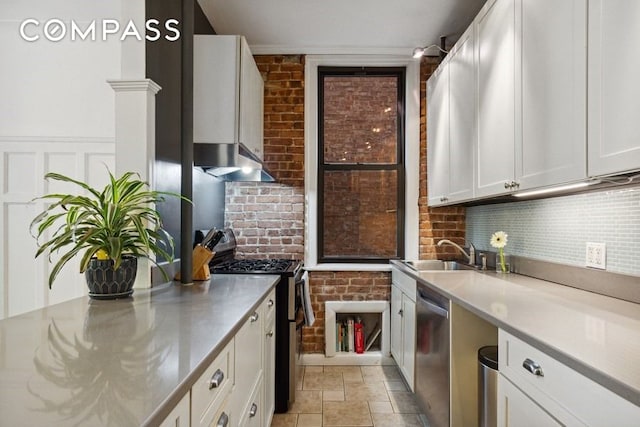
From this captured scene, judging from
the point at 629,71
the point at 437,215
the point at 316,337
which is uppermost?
the point at 629,71

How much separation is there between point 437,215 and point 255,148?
1692mm

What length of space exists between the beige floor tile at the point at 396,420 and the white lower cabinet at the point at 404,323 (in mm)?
179

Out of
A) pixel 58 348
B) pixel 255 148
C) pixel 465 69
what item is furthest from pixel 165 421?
pixel 465 69

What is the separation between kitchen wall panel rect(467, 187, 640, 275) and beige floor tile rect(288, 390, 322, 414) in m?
1.65

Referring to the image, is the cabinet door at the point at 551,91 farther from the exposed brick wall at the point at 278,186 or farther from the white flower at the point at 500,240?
the exposed brick wall at the point at 278,186

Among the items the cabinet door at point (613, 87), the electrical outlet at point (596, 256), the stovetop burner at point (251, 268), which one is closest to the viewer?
the cabinet door at point (613, 87)

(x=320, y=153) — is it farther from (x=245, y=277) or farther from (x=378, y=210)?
(x=245, y=277)

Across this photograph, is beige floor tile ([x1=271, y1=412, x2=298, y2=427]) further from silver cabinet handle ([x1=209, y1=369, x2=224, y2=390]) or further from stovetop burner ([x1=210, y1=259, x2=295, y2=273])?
silver cabinet handle ([x1=209, y1=369, x2=224, y2=390])

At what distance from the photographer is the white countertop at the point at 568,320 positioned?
3.12 feet

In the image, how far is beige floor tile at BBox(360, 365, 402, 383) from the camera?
10.7 ft

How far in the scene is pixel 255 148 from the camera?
9.63ft

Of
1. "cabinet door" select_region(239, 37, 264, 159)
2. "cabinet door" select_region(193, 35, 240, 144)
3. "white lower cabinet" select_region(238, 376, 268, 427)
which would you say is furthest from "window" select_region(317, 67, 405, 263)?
"white lower cabinet" select_region(238, 376, 268, 427)

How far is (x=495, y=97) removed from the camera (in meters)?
2.18

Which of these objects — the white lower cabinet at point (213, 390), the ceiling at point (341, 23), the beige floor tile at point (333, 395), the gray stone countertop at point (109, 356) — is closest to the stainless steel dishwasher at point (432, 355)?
the beige floor tile at point (333, 395)
